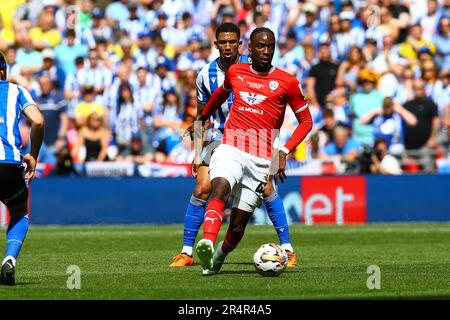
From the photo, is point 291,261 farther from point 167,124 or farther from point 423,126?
point 167,124

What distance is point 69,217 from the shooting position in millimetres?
21719

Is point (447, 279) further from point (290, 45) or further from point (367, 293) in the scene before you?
point (290, 45)

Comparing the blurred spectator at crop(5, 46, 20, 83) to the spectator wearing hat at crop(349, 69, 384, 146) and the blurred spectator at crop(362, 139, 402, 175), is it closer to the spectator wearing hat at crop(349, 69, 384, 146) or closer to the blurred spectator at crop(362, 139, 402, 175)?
the spectator wearing hat at crop(349, 69, 384, 146)

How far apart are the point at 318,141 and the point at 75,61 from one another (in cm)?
597

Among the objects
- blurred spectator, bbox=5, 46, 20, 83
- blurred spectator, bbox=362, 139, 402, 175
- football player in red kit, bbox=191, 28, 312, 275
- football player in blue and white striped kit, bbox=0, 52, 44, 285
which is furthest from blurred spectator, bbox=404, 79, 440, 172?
football player in blue and white striped kit, bbox=0, 52, 44, 285

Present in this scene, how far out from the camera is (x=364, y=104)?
2347cm

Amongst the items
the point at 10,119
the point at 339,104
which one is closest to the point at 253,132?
the point at 10,119

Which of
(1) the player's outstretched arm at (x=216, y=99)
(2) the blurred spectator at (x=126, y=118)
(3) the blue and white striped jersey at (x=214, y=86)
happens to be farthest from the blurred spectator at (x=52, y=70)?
(1) the player's outstretched arm at (x=216, y=99)

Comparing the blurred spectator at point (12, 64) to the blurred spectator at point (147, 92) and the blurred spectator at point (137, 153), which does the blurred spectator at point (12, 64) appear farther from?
the blurred spectator at point (137, 153)

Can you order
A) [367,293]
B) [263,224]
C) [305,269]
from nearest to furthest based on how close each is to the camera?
1. [367,293]
2. [305,269]
3. [263,224]

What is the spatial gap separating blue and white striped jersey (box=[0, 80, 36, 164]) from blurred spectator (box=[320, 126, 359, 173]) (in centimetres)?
1233
